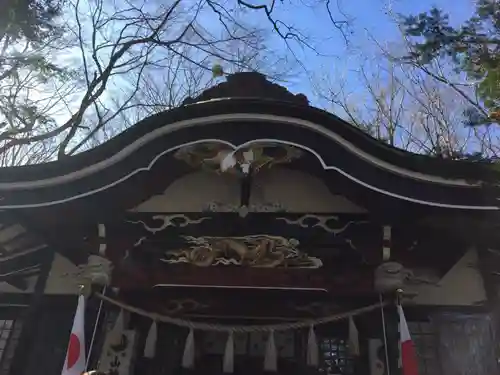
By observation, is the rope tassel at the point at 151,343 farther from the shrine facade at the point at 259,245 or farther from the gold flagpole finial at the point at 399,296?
the gold flagpole finial at the point at 399,296

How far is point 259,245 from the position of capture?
5809 millimetres

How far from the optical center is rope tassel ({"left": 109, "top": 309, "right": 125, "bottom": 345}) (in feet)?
20.4

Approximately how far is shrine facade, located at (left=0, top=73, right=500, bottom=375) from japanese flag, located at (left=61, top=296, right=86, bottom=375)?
0.96 ft

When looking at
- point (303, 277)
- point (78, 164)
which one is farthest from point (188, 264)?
point (78, 164)

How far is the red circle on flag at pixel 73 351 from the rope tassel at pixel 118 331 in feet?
3.03

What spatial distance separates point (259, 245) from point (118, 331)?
2.06 meters

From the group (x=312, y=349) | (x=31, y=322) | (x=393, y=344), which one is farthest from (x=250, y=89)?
(x=31, y=322)

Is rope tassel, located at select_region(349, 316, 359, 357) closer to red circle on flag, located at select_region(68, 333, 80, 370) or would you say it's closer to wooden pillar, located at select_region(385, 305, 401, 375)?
wooden pillar, located at select_region(385, 305, 401, 375)

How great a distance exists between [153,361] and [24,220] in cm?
229

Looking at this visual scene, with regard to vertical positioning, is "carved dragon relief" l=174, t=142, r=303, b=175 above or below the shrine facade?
above

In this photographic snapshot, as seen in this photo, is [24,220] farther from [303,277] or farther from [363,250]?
[363,250]

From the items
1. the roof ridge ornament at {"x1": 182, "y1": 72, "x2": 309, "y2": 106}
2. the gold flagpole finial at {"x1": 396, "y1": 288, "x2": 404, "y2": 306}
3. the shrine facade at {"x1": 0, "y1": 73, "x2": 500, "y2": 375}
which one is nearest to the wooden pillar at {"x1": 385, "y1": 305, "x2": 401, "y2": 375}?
the shrine facade at {"x1": 0, "y1": 73, "x2": 500, "y2": 375}

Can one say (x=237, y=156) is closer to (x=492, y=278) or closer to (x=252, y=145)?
(x=252, y=145)

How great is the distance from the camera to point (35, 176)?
5.84m
